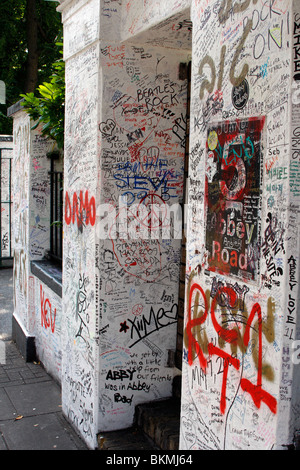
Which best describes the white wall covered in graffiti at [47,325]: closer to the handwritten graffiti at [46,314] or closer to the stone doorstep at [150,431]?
the handwritten graffiti at [46,314]

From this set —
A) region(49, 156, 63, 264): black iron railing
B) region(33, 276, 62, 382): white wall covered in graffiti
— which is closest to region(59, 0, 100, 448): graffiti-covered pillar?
region(33, 276, 62, 382): white wall covered in graffiti

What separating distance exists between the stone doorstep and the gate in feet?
25.8

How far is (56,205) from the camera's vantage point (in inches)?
258

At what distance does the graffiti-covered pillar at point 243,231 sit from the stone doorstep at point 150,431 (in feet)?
2.43

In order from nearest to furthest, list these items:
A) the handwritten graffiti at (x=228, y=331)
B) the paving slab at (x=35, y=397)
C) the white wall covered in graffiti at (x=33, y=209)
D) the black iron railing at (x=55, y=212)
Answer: the handwritten graffiti at (x=228, y=331) < the paving slab at (x=35, y=397) < the black iron railing at (x=55, y=212) < the white wall covered in graffiti at (x=33, y=209)

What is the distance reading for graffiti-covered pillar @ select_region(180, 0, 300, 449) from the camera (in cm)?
236

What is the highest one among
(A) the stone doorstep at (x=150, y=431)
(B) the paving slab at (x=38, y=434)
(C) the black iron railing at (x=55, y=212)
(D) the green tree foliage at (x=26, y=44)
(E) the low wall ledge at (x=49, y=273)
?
(D) the green tree foliage at (x=26, y=44)

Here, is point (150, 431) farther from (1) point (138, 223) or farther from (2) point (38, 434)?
(1) point (138, 223)

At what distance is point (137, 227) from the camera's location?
432 cm

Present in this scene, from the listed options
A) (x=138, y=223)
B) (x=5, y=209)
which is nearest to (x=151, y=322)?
(x=138, y=223)

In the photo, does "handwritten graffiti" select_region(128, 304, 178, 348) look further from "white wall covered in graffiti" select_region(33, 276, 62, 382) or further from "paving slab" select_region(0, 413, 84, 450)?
"white wall covered in graffiti" select_region(33, 276, 62, 382)

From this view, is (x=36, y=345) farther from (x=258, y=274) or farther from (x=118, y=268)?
(x=258, y=274)

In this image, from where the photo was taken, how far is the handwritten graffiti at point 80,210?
170 inches

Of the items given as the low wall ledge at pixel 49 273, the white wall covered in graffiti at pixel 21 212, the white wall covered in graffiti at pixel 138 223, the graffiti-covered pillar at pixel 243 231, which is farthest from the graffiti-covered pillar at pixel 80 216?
the white wall covered in graffiti at pixel 21 212
